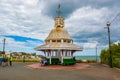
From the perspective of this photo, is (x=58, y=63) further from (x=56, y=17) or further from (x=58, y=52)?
(x=56, y=17)

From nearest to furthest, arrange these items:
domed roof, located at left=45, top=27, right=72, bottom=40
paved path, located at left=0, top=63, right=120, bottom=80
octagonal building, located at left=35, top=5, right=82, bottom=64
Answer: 1. paved path, located at left=0, top=63, right=120, bottom=80
2. octagonal building, located at left=35, top=5, right=82, bottom=64
3. domed roof, located at left=45, top=27, right=72, bottom=40

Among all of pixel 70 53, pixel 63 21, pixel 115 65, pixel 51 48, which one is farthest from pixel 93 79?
pixel 63 21

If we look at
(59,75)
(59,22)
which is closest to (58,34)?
(59,22)

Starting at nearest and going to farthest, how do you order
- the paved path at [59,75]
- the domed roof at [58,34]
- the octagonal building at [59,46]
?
1. the paved path at [59,75]
2. the octagonal building at [59,46]
3. the domed roof at [58,34]

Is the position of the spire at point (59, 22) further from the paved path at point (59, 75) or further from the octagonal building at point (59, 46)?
the paved path at point (59, 75)

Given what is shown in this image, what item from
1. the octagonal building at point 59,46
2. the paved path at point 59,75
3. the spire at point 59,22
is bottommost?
the paved path at point 59,75

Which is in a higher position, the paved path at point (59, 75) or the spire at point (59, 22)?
the spire at point (59, 22)

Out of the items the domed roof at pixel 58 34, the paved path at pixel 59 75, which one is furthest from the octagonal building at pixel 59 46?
the paved path at pixel 59 75

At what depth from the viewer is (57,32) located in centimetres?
3400

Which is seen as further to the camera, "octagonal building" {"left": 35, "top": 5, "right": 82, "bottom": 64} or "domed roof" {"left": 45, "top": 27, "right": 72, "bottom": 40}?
"domed roof" {"left": 45, "top": 27, "right": 72, "bottom": 40}

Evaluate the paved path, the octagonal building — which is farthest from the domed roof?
the paved path

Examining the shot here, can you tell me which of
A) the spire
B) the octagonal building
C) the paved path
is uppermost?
the spire

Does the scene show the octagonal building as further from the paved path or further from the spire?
the paved path

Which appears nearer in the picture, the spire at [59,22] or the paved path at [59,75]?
the paved path at [59,75]
